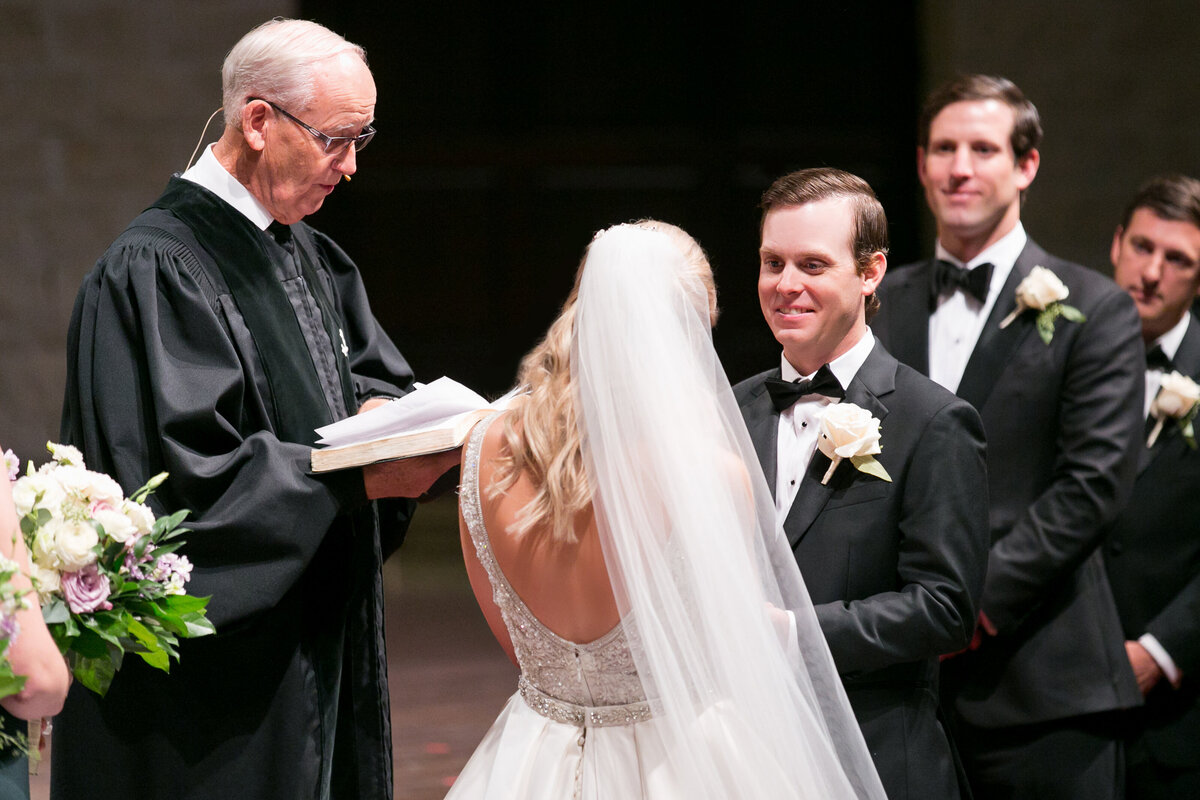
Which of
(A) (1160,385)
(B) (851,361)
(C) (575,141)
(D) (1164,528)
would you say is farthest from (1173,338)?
(C) (575,141)

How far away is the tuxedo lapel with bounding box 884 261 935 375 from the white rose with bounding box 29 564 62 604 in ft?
7.47

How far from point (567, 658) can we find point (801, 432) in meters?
0.66

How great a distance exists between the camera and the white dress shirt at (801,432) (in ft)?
7.83

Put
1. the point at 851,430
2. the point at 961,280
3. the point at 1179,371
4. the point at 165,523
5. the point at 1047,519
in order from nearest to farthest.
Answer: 1. the point at 165,523
2. the point at 851,430
3. the point at 1047,519
4. the point at 961,280
5. the point at 1179,371

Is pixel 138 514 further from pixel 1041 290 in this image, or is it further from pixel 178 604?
pixel 1041 290

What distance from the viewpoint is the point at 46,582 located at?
6.23 ft

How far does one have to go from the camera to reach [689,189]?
761 centimetres

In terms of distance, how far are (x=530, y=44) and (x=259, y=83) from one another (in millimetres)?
4915

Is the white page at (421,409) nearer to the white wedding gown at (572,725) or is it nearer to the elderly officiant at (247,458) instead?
the elderly officiant at (247,458)

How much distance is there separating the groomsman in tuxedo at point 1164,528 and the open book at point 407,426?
2050 mm

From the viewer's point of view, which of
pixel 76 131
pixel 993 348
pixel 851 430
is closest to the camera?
pixel 851 430

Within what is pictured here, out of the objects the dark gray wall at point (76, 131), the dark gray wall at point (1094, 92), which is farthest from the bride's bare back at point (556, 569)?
the dark gray wall at point (1094, 92)

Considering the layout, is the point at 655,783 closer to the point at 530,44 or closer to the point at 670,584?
the point at 670,584

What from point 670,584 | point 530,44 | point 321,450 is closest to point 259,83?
point 321,450
